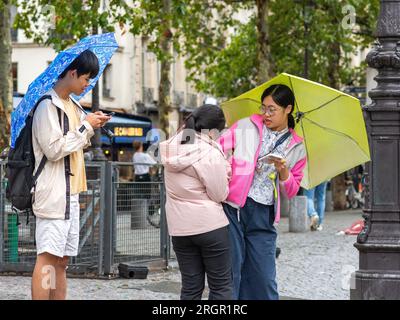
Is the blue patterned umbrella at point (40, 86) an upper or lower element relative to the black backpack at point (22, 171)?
upper

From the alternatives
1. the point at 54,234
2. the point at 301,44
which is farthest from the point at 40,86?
the point at 301,44

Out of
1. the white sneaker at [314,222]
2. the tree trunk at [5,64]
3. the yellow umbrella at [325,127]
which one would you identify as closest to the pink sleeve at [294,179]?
the yellow umbrella at [325,127]

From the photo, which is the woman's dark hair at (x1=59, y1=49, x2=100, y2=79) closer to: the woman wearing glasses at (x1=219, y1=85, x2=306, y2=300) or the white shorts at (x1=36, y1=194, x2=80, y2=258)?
the white shorts at (x1=36, y1=194, x2=80, y2=258)

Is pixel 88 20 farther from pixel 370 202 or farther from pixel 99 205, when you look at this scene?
pixel 370 202

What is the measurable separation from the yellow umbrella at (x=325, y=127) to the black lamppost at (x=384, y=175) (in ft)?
3.69

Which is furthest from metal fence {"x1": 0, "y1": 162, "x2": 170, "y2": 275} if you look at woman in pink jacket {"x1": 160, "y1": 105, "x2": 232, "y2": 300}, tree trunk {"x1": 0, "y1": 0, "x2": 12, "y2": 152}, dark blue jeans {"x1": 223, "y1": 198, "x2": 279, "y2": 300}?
tree trunk {"x1": 0, "y1": 0, "x2": 12, "y2": 152}

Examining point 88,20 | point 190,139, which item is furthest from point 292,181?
point 88,20

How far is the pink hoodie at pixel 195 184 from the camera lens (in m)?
7.00

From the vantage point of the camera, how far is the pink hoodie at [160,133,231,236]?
276 inches

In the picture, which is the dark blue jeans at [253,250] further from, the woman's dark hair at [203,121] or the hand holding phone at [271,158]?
the woman's dark hair at [203,121]

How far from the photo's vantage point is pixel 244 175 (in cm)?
734

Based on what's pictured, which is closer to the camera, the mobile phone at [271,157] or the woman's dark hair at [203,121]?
the woman's dark hair at [203,121]

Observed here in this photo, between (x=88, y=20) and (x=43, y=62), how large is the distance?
29.8 meters
